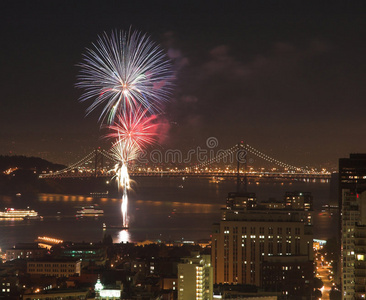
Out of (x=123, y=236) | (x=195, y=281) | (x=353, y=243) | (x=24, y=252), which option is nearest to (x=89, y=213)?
(x=123, y=236)

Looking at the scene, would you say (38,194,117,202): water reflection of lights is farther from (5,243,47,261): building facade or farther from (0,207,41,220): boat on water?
(5,243,47,261): building facade

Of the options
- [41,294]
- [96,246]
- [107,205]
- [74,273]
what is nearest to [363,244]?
[41,294]

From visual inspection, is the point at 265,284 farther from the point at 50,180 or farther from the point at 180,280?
the point at 50,180

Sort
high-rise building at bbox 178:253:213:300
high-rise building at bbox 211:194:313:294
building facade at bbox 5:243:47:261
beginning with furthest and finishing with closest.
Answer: building facade at bbox 5:243:47:261
high-rise building at bbox 211:194:313:294
high-rise building at bbox 178:253:213:300

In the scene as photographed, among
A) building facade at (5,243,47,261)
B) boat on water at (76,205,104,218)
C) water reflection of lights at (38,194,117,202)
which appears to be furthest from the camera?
water reflection of lights at (38,194,117,202)

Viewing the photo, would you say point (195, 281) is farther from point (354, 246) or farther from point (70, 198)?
point (70, 198)

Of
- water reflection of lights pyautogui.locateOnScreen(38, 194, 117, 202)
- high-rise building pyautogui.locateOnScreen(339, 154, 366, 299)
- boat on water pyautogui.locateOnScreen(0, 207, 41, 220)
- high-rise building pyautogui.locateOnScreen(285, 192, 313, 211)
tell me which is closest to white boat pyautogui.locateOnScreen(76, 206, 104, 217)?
boat on water pyautogui.locateOnScreen(0, 207, 41, 220)

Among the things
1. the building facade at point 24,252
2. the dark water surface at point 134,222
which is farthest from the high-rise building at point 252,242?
the dark water surface at point 134,222
